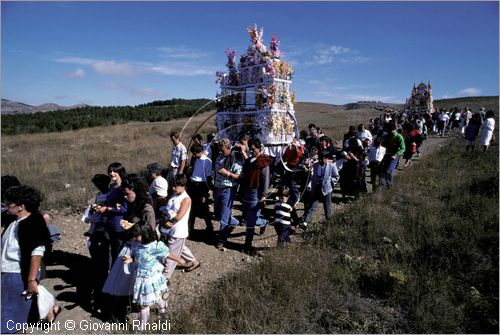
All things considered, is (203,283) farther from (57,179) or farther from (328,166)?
(57,179)

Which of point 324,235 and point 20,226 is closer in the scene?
point 20,226

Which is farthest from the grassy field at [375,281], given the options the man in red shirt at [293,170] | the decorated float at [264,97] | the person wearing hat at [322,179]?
the decorated float at [264,97]

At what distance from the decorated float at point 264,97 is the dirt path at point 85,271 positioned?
2.81m

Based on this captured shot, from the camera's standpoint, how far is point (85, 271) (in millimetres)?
6031

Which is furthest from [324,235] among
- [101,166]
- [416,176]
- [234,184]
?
[101,166]

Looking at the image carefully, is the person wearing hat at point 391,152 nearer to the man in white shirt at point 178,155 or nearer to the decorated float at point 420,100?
the man in white shirt at point 178,155

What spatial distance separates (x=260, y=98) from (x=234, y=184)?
3513 mm

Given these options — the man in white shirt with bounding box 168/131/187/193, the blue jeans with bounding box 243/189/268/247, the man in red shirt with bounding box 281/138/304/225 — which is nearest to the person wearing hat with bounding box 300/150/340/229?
the man in red shirt with bounding box 281/138/304/225

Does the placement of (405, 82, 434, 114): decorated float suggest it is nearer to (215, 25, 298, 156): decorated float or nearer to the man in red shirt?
(215, 25, 298, 156): decorated float

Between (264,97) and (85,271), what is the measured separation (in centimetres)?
624

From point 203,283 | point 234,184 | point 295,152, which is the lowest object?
point 203,283

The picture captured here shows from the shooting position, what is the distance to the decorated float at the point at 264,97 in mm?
9500

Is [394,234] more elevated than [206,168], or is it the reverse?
[206,168]

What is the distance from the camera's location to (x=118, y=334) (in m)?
4.14
